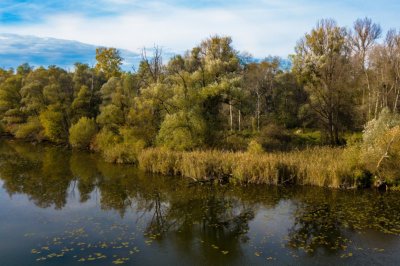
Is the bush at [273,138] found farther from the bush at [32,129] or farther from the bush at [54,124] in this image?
the bush at [32,129]

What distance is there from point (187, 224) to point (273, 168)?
8602 mm

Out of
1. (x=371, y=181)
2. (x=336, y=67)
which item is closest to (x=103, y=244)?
(x=371, y=181)

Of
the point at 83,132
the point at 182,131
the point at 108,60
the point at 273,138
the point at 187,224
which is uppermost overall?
the point at 108,60

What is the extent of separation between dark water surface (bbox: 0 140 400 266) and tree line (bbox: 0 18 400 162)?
807 cm

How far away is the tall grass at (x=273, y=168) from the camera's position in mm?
22891

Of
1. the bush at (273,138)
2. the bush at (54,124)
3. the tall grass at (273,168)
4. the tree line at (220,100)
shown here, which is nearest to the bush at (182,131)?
the tree line at (220,100)

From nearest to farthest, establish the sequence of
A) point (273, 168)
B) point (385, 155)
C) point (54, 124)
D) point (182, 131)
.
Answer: point (385, 155)
point (273, 168)
point (182, 131)
point (54, 124)

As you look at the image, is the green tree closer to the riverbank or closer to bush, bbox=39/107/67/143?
bush, bbox=39/107/67/143

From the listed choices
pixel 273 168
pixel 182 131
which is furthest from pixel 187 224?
pixel 182 131

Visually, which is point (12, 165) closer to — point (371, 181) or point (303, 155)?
point (303, 155)

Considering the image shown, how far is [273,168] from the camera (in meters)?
23.8

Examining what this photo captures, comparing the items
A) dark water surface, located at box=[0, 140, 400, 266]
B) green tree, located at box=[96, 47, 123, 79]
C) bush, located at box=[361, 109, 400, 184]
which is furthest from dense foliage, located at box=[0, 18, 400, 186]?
green tree, located at box=[96, 47, 123, 79]

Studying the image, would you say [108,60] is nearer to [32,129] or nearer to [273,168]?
[32,129]

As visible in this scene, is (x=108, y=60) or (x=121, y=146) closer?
(x=121, y=146)
